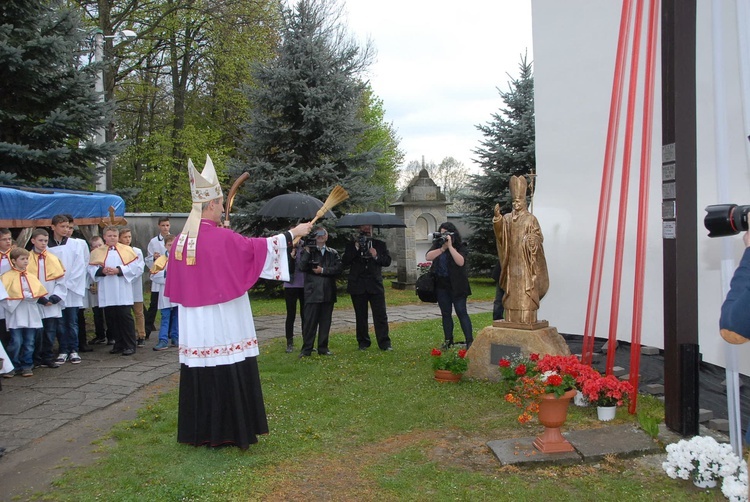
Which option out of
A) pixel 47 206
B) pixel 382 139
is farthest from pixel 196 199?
pixel 382 139

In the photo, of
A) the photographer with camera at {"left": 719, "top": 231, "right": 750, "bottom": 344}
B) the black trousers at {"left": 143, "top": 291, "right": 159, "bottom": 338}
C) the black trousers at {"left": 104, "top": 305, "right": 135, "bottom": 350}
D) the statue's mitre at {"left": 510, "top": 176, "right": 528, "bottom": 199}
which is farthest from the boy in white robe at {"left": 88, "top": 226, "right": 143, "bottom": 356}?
the photographer with camera at {"left": 719, "top": 231, "right": 750, "bottom": 344}

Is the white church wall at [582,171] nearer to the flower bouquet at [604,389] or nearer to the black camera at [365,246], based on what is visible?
A: the flower bouquet at [604,389]

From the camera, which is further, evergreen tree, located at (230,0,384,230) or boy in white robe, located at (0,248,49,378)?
evergreen tree, located at (230,0,384,230)

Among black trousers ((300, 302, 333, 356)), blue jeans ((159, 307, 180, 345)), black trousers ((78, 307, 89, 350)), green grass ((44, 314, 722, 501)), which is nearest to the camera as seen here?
green grass ((44, 314, 722, 501))

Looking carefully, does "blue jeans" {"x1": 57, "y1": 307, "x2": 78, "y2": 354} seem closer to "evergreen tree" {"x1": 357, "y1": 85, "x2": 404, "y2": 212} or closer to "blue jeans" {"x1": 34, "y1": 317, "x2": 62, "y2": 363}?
"blue jeans" {"x1": 34, "y1": 317, "x2": 62, "y2": 363}

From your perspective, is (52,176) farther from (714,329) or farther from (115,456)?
(714,329)

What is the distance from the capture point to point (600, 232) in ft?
25.7

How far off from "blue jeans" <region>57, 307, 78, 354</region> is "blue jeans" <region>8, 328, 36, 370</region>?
74cm

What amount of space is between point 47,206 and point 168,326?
253 centimetres

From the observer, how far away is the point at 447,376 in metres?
7.45

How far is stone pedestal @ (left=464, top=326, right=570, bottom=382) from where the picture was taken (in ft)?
23.1

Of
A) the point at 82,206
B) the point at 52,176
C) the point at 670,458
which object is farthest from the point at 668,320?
the point at 52,176

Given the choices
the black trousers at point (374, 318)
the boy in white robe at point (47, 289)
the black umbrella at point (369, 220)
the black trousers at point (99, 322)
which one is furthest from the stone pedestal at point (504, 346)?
the black trousers at point (99, 322)

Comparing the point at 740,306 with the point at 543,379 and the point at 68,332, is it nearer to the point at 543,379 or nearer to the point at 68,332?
the point at 543,379
